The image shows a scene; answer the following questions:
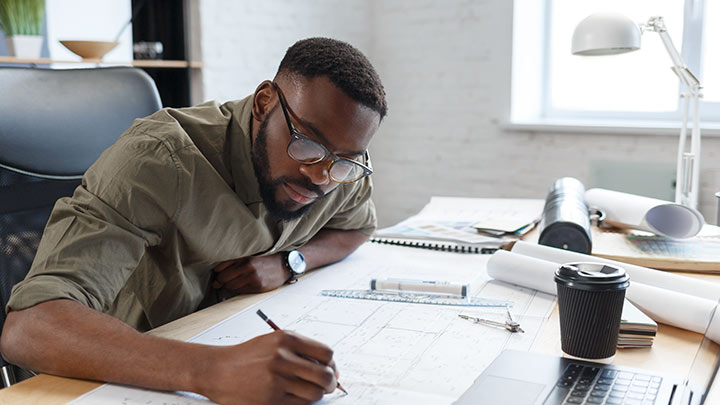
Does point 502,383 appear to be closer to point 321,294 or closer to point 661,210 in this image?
point 321,294

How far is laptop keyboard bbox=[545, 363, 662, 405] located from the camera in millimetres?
808

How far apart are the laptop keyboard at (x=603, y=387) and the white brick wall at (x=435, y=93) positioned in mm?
2392

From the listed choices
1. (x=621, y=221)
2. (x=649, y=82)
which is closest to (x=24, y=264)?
(x=621, y=221)

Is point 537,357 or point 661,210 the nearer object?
point 537,357

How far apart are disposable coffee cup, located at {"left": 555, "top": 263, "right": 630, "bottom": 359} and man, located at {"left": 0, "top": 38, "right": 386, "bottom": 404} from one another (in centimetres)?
36

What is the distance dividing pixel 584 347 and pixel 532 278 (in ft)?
1.09

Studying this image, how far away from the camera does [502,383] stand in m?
0.87

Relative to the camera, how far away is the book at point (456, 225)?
1.65 metres

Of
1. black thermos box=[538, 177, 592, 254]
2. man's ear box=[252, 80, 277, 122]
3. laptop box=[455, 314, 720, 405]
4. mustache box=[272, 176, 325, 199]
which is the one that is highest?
man's ear box=[252, 80, 277, 122]

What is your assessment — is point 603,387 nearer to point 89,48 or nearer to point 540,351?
point 540,351

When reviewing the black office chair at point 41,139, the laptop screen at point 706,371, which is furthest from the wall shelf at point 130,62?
the laptop screen at point 706,371

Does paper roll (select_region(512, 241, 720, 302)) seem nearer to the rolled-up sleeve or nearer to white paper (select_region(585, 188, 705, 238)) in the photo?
white paper (select_region(585, 188, 705, 238))

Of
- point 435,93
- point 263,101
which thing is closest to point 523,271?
point 263,101

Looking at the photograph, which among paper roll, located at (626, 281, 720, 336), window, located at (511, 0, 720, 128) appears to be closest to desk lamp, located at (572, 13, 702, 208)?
paper roll, located at (626, 281, 720, 336)
